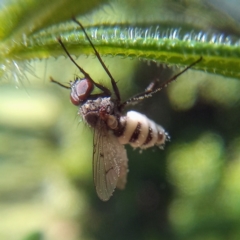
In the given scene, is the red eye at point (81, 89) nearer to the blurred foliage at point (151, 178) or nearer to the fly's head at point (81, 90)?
the fly's head at point (81, 90)

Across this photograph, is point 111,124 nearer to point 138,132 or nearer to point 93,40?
point 138,132

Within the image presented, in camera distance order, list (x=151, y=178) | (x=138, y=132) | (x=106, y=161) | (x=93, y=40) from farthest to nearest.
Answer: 1. (x=151, y=178)
2. (x=138, y=132)
3. (x=106, y=161)
4. (x=93, y=40)

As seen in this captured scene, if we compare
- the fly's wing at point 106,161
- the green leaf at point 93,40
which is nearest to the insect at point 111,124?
the fly's wing at point 106,161

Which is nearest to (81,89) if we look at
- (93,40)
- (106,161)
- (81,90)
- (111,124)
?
(81,90)

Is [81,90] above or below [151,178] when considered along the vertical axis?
above

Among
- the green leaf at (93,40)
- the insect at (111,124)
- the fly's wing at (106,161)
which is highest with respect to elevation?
the green leaf at (93,40)

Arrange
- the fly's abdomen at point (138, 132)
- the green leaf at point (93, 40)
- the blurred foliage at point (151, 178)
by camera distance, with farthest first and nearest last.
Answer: the blurred foliage at point (151, 178) < the fly's abdomen at point (138, 132) < the green leaf at point (93, 40)

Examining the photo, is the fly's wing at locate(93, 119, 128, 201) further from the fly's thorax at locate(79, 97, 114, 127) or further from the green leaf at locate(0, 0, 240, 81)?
the green leaf at locate(0, 0, 240, 81)
